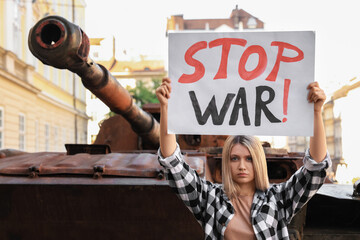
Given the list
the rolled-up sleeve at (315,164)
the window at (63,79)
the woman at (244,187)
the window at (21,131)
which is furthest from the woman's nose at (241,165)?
the window at (63,79)

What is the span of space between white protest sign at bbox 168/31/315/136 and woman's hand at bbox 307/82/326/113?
0.13 ft

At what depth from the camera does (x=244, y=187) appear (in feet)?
6.56

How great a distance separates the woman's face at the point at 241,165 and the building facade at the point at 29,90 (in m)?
12.5

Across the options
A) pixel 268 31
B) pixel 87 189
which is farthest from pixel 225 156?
pixel 87 189

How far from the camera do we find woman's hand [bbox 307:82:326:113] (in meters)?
1.92

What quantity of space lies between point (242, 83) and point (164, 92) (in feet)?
1.10

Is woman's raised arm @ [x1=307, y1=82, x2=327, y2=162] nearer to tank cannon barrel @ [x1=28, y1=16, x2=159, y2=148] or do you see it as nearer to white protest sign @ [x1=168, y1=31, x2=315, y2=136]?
white protest sign @ [x1=168, y1=31, x2=315, y2=136]

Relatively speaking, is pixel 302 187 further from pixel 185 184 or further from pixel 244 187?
pixel 185 184

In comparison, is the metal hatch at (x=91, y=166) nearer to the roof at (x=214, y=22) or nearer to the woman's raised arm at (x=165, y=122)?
the woman's raised arm at (x=165, y=122)

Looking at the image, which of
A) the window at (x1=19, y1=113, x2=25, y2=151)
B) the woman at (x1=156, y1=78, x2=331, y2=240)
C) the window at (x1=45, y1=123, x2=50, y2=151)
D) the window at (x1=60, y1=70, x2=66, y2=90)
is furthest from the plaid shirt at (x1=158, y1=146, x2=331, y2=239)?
the window at (x1=60, y1=70, x2=66, y2=90)

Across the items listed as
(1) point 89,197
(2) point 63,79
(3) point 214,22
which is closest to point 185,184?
(1) point 89,197

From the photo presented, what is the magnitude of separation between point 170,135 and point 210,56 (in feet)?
1.26

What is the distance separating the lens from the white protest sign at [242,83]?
79.3 inches

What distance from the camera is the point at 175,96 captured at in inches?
80.3
